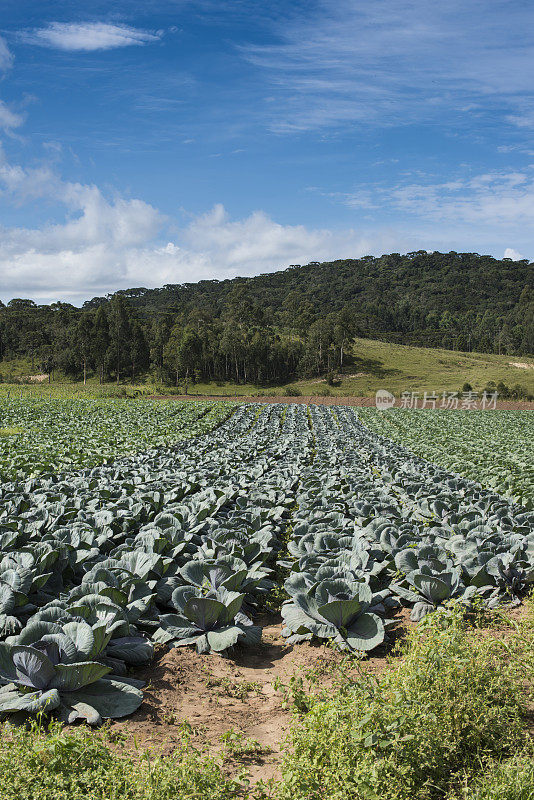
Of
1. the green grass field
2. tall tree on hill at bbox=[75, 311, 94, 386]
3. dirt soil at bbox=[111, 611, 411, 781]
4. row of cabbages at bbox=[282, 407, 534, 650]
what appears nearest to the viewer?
A: dirt soil at bbox=[111, 611, 411, 781]

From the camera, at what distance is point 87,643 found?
146 inches

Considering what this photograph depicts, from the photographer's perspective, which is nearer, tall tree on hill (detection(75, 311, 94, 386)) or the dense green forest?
tall tree on hill (detection(75, 311, 94, 386))

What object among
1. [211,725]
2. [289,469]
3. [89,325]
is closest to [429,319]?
[89,325]

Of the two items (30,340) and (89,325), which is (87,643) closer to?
(89,325)

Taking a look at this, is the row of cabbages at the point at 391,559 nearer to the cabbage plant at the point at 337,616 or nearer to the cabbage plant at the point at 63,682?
the cabbage plant at the point at 337,616

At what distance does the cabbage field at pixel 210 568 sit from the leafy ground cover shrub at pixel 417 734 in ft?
4.00

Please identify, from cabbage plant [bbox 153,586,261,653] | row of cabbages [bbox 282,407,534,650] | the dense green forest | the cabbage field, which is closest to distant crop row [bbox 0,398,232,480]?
the cabbage field

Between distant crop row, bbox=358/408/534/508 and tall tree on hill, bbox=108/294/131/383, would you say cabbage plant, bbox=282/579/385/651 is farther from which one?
tall tree on hill, bbox=108/294/131/383

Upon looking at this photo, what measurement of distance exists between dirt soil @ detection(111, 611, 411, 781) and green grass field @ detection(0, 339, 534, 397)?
2081 inches

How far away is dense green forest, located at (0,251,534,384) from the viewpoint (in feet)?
275

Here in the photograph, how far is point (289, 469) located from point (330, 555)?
7042 millimetres

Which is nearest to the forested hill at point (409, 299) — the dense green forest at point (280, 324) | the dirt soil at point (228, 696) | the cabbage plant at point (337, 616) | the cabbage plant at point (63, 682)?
the dense green forest at point (280, 324)

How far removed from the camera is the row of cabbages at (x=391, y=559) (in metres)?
4.76

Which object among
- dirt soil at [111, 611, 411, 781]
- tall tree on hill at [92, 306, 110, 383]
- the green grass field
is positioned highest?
tall tree on hill at [92, 306, 110, 383]
